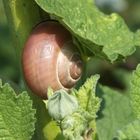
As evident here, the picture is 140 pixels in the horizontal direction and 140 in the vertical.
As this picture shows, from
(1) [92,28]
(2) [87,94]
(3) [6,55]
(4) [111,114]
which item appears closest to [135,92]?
(2) [87,94]

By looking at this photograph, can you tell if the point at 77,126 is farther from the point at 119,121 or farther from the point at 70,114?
the point at 119,121

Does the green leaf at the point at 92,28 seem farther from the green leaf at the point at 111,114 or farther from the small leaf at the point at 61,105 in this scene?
the green leaf at the point at 111,114

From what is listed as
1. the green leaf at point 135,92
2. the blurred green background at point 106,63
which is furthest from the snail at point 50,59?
the blurred green background at point 106,63

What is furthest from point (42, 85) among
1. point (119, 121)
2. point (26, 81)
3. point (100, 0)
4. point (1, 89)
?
point (100, 0)

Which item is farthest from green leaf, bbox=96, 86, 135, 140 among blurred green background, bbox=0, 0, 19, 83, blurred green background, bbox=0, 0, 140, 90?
blurred green background, bbox=0, 0, 19, 83

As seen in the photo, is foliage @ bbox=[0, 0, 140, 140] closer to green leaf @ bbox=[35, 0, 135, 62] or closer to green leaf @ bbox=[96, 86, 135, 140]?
green leaf @ bbox=[35, 0, 135, 62]
